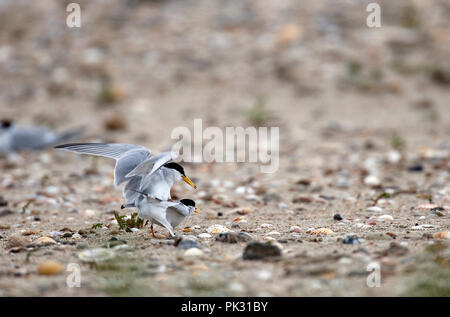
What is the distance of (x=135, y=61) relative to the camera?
7.81m

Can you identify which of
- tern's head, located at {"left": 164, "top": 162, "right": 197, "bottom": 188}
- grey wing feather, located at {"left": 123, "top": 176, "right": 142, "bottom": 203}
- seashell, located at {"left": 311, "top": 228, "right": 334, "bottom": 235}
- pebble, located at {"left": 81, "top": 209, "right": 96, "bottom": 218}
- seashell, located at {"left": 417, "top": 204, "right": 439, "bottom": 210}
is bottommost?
seashell, located at {"left": 311, "top": 228, "right": 334, "bottom": 235}

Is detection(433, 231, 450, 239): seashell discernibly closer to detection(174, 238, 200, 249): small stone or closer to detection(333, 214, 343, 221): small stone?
detection(333, 214, 343, 221): small stone

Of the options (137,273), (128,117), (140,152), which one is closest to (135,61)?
(128,117)

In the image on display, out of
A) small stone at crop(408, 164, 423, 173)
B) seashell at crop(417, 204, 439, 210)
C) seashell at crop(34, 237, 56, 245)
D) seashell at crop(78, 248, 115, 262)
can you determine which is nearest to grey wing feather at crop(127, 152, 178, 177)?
seashell at crop(78, 248, 115, 262)

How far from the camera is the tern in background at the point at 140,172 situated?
2.88m

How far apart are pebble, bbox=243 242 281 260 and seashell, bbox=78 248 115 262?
61 cm

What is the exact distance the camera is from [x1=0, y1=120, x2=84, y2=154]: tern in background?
18.4 feet

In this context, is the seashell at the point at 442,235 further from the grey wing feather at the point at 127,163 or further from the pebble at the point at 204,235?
the grey wing feather at the point at 127,163

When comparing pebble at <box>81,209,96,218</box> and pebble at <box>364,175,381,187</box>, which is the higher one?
pebble at <box>364,175,381,187</box>

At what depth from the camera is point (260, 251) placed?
8.44ft

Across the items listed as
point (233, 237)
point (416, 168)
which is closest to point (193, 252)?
point (233, 237)

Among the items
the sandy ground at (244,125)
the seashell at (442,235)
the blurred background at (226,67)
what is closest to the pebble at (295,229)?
the sandy ground at (244,125)

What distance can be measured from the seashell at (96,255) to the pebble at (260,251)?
608 mm
